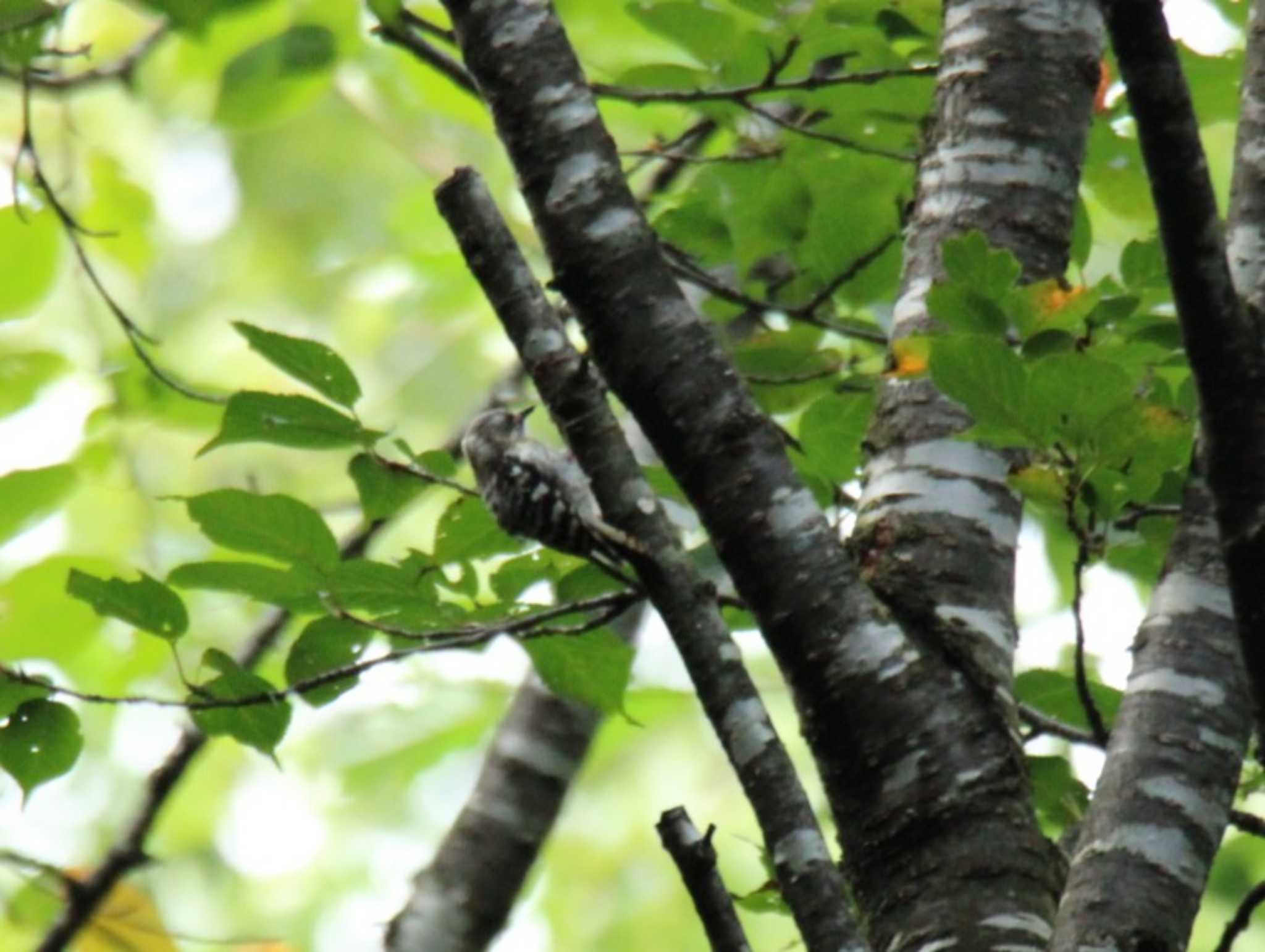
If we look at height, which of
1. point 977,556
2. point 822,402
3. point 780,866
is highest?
point 822,402

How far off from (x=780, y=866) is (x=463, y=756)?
4843mm

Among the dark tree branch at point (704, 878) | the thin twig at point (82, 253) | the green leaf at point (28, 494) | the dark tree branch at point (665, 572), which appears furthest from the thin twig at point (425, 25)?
the dark tree branch at point (704, 878)

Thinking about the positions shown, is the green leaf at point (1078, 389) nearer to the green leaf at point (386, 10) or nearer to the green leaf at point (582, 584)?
the green leaf at point (582, 584)

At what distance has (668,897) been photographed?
704 centimetres

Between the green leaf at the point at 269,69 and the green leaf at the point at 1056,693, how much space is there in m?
1.91

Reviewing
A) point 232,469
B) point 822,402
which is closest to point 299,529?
point 822,402

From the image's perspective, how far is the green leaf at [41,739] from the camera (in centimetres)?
211

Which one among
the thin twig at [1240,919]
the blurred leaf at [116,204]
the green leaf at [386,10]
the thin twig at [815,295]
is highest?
the blurred leaf at [116,204]

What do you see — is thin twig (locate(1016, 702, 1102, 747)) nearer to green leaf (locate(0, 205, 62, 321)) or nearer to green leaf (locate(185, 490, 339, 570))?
green leaf (locate(185, 490, 339, 570))

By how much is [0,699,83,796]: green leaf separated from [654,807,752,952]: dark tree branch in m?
1.08

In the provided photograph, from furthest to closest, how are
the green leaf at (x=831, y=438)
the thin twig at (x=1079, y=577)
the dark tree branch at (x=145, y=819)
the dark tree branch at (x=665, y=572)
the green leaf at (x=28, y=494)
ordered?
the dark tree branch at (x=145, y=819) → the green leaf at (x=28, y=494) → the green leaf at (x=831, y=438) → the thin twig at (x=1079, y=577) → the dark tree branch at (x=665, y=572)

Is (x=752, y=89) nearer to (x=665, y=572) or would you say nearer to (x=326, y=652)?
(x=326, y=652)

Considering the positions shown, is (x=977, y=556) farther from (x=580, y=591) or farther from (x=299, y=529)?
(x=299, y=529)

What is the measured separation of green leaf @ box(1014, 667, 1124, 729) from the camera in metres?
Answer: 2.31
